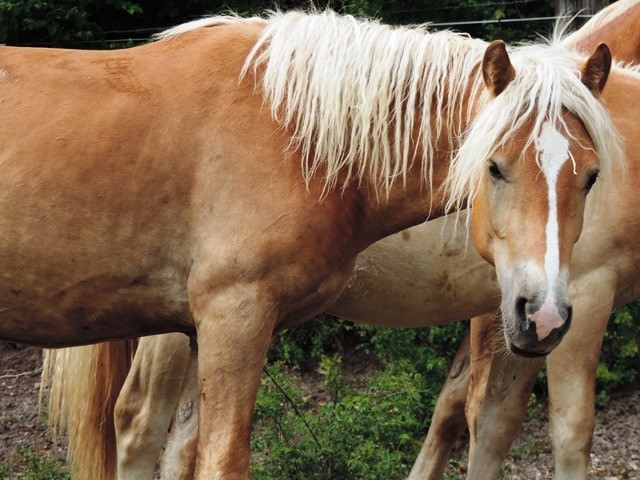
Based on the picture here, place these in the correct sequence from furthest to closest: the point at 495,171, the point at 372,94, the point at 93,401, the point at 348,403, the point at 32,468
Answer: the point at 348,403 < the point at 32,468 < the point at 93,401 < the point at 372,94 < the point at 495,171

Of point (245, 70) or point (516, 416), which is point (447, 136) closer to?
point (245, 70)

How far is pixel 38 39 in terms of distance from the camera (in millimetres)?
6566

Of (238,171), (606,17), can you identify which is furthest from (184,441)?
(606,17)

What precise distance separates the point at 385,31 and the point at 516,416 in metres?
1.82

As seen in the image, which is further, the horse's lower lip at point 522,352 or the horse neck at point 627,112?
the horse neck at point 627,112

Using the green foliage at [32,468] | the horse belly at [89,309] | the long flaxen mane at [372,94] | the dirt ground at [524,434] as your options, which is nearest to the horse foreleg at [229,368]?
the horse belly at [89,309]

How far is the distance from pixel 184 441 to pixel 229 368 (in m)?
1.08

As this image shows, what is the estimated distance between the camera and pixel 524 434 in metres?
6.02

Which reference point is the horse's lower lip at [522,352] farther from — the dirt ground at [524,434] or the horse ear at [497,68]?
the dirt ground at [524,434]

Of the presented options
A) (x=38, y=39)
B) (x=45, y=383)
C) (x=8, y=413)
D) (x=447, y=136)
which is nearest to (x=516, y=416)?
(x=447, y=136)

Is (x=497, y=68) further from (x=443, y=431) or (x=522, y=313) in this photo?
(x=443, y=431)

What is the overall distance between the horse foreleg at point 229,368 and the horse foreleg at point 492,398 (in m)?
1.55

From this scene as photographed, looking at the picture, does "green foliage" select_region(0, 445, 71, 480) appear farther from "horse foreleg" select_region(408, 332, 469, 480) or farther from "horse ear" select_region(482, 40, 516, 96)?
"horse ear" select_region(482, 40, 516, 96)

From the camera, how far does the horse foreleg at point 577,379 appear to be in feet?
13.4
